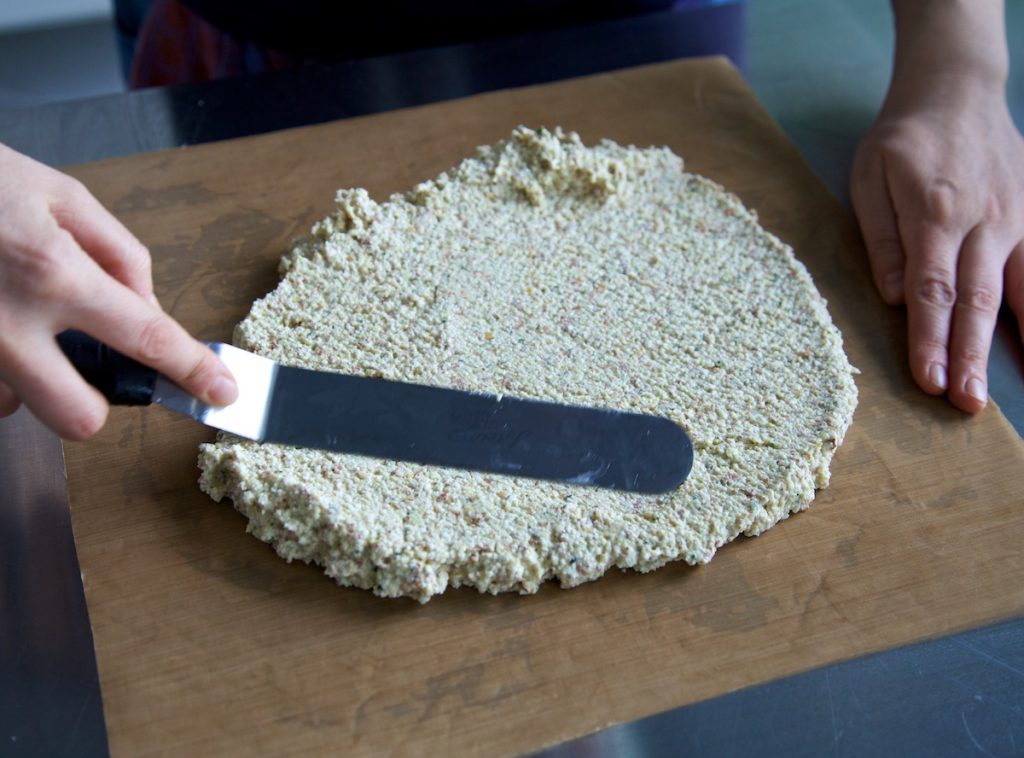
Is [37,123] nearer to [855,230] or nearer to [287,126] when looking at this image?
[287,126]

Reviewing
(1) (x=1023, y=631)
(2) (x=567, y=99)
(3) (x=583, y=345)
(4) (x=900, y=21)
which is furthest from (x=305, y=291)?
(4) (x=900, y=21)

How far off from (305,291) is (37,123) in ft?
2.10

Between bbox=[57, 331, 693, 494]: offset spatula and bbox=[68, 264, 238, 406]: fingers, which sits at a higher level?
bbox=[68, 264, 238, 406]: fingers

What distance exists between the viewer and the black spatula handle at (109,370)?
91 cm

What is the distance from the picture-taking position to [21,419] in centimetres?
117

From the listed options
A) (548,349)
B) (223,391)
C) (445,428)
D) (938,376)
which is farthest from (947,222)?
(223,391)

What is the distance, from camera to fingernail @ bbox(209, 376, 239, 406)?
Answer: 0.96m

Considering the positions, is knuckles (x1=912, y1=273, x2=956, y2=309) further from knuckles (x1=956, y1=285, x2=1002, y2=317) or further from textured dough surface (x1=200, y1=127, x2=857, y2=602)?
textured dough surface (x1=200, y1=127, x2=857, y2=602)

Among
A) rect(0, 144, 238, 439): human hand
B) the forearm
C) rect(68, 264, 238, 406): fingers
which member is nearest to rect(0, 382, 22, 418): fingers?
rect(0, 144, 238, 439): human hand

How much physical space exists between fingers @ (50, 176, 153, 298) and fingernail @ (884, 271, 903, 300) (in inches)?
34.0

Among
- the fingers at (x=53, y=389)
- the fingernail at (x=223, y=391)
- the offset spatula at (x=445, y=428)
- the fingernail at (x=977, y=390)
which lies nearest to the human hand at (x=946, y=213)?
the fingernail at (x=977, y=390)

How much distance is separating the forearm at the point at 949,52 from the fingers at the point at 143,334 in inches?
40.9

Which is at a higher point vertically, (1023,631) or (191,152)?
(191,152)

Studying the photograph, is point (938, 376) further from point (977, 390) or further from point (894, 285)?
point (894, 285)
